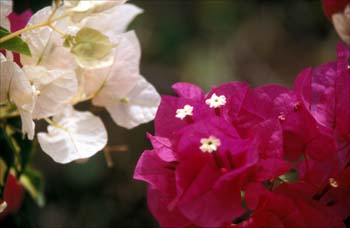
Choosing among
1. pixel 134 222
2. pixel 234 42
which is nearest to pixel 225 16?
pixel 234 42

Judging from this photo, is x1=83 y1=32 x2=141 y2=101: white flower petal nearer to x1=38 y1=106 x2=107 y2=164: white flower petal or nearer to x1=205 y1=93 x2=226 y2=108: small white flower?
x1=38 y1=106 x2=107 y2=164: white flower petal

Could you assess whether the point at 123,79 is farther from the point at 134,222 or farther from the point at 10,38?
the point at 134,222

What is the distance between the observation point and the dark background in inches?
82.0

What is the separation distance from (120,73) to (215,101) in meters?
0.18

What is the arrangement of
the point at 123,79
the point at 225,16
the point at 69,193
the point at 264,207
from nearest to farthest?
the point at 264,207 → the point at 123,79 → the point at 69,193 → the point at 225,16

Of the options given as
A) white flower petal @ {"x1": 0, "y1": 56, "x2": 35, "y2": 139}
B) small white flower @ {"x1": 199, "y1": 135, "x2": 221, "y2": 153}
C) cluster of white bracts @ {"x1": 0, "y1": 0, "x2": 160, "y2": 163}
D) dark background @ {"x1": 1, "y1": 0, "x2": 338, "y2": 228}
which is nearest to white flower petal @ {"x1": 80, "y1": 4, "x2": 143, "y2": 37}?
cluster of white bracts @ {"x1": 0, "y1": 0, "x2": 160, "y2": 163}

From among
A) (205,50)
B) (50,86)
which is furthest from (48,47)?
(205,50)

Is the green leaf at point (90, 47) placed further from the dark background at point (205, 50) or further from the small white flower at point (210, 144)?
the dark background at point (205, 50)

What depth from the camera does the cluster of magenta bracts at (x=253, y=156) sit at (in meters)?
0.57

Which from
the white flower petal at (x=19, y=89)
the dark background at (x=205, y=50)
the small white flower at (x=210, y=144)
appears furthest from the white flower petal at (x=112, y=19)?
the dark background at (x=205, y=50)

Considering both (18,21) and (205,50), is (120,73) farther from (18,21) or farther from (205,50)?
(205,50)

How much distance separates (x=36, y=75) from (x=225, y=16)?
74.0 inches

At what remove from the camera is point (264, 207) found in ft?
1.91

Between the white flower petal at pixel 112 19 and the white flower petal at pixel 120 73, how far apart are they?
0.07 feet
